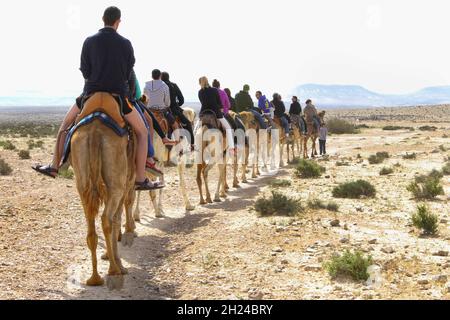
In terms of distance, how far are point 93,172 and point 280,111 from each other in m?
15.6

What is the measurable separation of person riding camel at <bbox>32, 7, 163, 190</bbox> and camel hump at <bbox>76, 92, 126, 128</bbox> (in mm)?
117

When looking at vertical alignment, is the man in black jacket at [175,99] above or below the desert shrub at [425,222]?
above

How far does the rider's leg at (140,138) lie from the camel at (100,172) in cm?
30

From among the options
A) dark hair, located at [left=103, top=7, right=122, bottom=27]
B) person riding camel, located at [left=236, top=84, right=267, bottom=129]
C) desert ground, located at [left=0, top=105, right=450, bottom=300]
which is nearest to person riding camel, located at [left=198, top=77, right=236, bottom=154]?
desert ground, located at [left=0, top=105, right=450, bottom=300]

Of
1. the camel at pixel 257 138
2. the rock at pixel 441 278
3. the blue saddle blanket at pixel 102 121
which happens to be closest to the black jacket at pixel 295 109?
the camel at pixel 257 138

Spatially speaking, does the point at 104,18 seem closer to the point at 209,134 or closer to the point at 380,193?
the point at 209,134

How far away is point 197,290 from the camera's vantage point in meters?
6.54

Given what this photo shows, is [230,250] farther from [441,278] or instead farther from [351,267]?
[441,278]

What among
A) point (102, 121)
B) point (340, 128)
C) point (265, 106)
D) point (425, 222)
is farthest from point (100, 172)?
point (340, 128)

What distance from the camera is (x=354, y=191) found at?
44.0 feet

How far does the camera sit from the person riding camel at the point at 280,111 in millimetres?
21078

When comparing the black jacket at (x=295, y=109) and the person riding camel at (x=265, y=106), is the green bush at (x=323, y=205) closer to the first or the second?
the person riding camel at (x=265, y=106)

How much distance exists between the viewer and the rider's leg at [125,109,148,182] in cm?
690

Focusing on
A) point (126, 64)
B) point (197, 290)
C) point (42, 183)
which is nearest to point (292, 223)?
point (197, 290)
